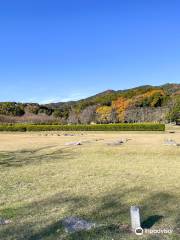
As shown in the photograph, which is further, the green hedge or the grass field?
the green hedge

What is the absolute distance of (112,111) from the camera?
228ft

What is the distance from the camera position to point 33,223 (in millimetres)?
5746

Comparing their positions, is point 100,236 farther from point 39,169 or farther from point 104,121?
point 104,121

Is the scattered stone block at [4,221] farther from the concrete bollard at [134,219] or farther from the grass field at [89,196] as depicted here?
the concrete bollard at [134,219]

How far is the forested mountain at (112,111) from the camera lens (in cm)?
6400

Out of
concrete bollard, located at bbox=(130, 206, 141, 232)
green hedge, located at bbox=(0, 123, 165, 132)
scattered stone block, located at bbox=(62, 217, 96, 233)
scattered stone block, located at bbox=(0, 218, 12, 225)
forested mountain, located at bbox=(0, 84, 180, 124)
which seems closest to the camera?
concrete bollard, located at bbox=(130, 206, 141, 232)

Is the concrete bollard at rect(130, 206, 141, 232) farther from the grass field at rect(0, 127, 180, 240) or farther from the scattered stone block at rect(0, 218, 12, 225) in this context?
the scattered stone block at rect(0, 218, 12, 225)

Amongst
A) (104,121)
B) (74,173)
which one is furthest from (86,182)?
(104,121)

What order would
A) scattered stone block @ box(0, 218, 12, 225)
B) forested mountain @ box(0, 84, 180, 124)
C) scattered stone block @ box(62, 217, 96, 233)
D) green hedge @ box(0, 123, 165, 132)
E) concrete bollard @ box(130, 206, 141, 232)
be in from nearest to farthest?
concrete bollard @ box(130, 206, 141, 232)
scattered stone block @ box(62, 217, 96, 233)
scattered stone block @ box(0, 218, 12, 225)
green hedge @ box(0, 123, 165, 132)
forested mountain @ box(0, 84, 180, 124)

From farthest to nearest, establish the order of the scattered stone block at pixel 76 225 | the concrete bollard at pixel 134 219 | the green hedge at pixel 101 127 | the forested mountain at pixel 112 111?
the forested mountain at pixel 112 111, the green hedge at pixel 101 127, the scattered stone block at pixel 76 225, the concrete bollard at pixel 134 219

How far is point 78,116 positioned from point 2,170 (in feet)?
194

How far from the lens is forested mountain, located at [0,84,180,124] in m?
64.0

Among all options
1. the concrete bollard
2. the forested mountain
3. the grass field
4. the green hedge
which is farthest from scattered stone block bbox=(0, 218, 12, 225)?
the forested mountain

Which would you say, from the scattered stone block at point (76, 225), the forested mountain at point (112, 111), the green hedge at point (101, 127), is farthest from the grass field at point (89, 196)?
the forested mountain at point (112, 111)
